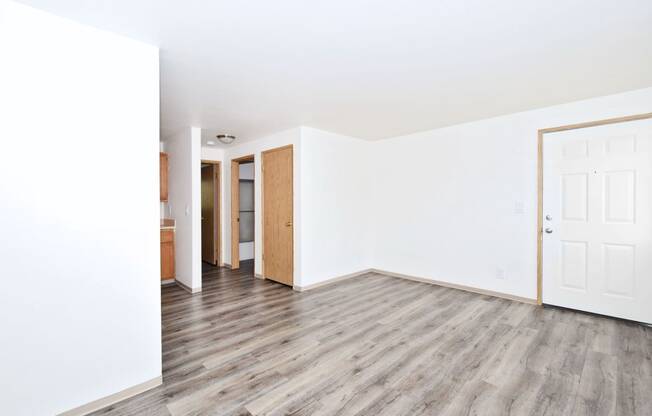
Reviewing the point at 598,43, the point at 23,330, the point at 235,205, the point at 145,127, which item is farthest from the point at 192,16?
the point at 235,205

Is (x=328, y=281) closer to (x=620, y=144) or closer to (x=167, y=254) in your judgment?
(x=167, y=254)

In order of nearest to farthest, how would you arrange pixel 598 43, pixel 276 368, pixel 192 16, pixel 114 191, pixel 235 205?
pixel 192 16 → pixel 114 191 → pixel 598 43 → pixel 276 368 → pixel 235 205

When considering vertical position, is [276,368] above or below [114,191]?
below

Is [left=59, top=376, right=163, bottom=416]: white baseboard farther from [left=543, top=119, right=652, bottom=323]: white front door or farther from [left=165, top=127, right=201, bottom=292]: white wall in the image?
[left=543, top=119, right=652, bottom=323]: white front door

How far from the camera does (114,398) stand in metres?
1.87

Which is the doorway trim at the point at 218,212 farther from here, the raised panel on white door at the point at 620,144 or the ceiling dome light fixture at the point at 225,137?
the raised panel on white door at the point at 620,144

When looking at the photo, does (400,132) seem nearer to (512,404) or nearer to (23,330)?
(512,404)

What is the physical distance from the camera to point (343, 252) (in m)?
4.89

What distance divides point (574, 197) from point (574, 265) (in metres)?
0.78

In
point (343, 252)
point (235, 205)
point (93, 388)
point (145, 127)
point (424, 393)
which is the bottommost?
point (424, 393)

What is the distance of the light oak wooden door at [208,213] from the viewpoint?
19.6 ft

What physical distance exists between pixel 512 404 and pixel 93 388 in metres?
2.61

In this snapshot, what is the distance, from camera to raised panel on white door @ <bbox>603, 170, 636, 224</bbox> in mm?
3041

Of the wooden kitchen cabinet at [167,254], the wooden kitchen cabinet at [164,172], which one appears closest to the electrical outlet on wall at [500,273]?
the wooden kitchen cabinet at [167,254]
